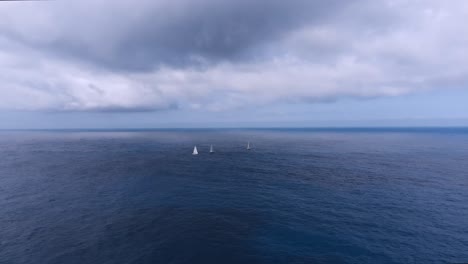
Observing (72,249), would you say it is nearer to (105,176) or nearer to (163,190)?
(163,190)

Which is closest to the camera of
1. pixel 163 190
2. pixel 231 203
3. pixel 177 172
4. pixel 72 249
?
pixel 72 249

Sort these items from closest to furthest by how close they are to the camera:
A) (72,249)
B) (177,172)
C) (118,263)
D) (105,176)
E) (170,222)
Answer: (118,263), (72,249), (170,222), (105,176), (177,172)

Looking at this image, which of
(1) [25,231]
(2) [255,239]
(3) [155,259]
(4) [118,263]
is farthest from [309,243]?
(1) [25,231]

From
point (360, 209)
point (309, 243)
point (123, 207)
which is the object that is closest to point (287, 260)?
point (309, 243)

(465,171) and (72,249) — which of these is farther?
(465,171)

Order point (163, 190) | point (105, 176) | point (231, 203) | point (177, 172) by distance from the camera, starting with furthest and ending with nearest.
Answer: point (177, 172), point (105, 176), point (163, 190), point (231, 203)

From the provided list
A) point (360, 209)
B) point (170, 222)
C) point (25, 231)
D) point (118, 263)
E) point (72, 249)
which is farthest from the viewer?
point (360, 209)

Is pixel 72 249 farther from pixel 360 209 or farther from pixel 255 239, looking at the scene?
pixel 360 209

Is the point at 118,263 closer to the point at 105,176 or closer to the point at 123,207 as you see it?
the point at 123,207

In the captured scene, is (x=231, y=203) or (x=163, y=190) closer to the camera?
(x=231, y=203)
